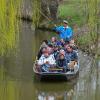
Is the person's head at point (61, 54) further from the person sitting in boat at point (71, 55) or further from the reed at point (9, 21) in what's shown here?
the reed at point (9, 21)

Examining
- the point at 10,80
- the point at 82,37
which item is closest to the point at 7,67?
the point at 10,80

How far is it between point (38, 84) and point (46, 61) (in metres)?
0.81

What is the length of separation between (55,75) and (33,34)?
12233mm

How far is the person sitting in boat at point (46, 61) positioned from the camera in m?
17.2

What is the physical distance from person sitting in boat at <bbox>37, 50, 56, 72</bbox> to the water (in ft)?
1.75

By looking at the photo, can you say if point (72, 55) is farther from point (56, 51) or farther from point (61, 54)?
point (61, 54)

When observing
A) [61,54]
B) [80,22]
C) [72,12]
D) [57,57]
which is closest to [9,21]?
[61,54]

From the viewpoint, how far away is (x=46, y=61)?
17.2 meters

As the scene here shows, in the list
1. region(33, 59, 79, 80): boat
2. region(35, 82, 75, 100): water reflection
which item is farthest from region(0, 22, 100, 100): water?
region(33, 59, 79, 80): boat

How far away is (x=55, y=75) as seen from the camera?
17047 millimetres

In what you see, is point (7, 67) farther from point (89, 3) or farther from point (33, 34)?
point (33, 34)

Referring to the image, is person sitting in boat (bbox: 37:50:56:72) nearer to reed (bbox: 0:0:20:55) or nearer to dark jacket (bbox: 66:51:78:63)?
dark jacket (bbox: 66:51:78:63)

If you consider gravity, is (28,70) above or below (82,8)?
below

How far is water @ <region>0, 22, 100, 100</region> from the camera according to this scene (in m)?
15.5
